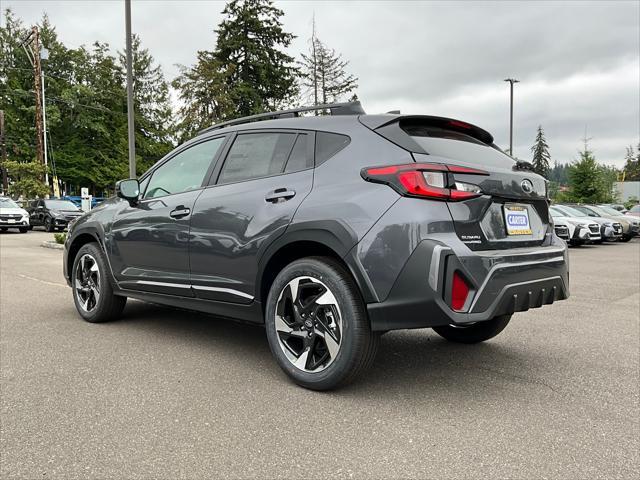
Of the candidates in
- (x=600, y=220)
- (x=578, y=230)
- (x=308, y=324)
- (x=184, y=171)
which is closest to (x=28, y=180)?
(x=578, y=230)

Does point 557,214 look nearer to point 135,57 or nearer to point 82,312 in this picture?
point 82,312

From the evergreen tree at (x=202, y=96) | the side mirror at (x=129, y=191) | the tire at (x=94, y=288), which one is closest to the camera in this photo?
the side mirror at (x=129, y=191)

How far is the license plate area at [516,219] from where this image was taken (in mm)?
3314

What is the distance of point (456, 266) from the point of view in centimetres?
292

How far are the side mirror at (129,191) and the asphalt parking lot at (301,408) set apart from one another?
121 centimetres

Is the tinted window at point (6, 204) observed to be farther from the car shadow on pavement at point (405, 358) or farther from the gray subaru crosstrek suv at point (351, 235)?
the gray subaru crosstrek suv at point (351, 235)

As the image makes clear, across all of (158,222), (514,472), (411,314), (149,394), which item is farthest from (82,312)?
(514,472)

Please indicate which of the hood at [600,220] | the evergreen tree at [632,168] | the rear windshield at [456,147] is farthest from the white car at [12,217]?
the evergreen tree at [632,168]

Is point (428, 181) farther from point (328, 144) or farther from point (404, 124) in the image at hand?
point (328, 144)

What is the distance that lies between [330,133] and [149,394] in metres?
2.00

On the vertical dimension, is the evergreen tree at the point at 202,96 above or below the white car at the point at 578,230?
above

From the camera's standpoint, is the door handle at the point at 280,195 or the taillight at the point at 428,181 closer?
the taillight at the point at 428,181

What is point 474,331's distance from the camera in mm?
4438

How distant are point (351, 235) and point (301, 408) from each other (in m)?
1.04
